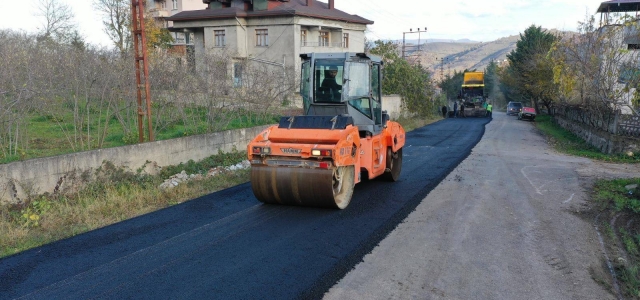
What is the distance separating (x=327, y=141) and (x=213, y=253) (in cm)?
289

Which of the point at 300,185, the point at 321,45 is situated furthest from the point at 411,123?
the point at 300,185

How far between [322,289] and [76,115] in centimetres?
854

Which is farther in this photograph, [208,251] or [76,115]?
[76,115]

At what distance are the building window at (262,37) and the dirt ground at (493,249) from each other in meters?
24.9

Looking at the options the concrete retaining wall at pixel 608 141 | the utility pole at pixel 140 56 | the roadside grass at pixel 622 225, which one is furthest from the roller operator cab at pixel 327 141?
the concrete retaining wall at pixel 608 141

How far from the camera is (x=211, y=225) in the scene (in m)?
7.53

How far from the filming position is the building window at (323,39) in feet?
116

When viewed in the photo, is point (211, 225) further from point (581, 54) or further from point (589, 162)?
point (581, 54)

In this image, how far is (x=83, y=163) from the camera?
9.48 meters

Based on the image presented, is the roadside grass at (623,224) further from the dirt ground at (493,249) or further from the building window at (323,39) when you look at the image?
the building window at (323,39)


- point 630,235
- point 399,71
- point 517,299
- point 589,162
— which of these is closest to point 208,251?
point 517,299

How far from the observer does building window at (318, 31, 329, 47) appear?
35416 millimetres

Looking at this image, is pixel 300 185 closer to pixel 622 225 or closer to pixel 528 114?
pixel 622 225

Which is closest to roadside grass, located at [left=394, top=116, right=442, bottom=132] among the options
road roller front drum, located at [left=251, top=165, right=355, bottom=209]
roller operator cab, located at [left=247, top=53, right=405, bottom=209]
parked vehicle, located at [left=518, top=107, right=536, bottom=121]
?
parked vehicle, located at [left=518, top=107, right=536, bottom=121]
